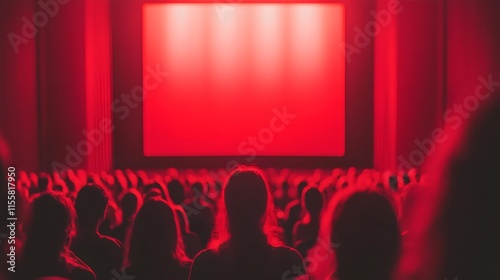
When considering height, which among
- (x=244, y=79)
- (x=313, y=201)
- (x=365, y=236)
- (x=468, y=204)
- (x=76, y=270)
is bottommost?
(x=76, y=270)

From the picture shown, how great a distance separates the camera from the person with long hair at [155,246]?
8.82 ft

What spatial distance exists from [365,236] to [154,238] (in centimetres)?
117

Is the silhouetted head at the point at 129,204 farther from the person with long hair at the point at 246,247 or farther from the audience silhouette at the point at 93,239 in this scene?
the person with long hair at the point at 246,247

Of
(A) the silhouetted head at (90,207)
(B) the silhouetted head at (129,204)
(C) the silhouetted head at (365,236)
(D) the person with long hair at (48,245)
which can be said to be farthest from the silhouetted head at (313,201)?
(C) the silhouetted head at (365,236)

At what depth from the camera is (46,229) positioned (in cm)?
252

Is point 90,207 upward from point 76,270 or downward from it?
upward

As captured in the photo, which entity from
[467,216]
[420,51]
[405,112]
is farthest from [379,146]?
[467,216]

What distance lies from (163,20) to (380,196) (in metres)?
9.24

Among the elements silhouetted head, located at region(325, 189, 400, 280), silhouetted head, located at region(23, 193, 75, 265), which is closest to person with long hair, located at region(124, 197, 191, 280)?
silhouetted head, located at region(23, 193, 75, 265)

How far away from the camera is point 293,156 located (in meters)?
10.7

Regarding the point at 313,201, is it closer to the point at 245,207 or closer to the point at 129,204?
the point at 129,204

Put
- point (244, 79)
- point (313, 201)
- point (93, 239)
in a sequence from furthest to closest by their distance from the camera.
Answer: point (244, 79) < point (313, 201) < point (93, 239)

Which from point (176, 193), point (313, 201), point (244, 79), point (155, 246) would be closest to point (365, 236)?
point (155, 246)

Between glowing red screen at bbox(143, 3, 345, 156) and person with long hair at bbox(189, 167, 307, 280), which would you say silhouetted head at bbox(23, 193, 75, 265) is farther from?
glowing red screen at bbox(143, 3, 345, 156)
